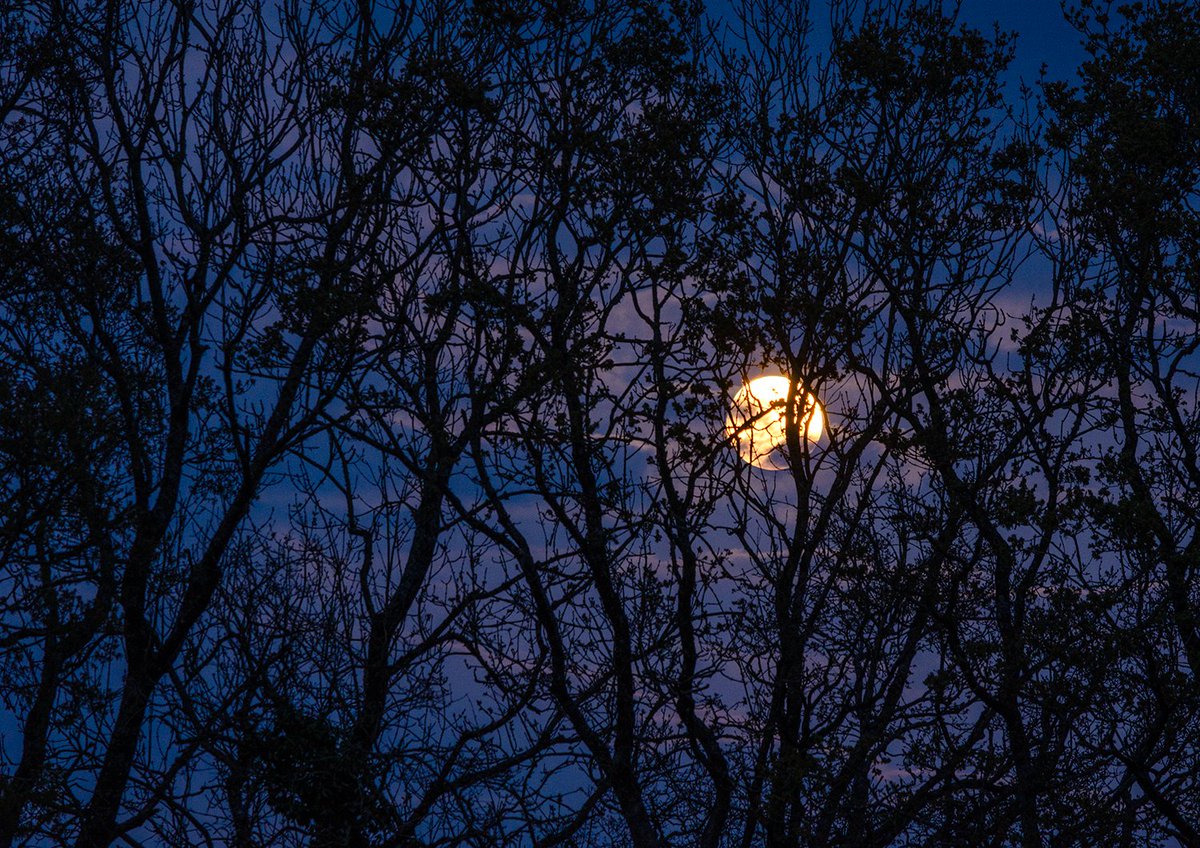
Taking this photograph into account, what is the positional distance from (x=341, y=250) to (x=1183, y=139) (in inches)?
424

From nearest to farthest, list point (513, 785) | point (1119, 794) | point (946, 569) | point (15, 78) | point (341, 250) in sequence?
point (513, 785) → point (946, 569) → point (1119, 794) → point (341, 250) → point (15, 78)

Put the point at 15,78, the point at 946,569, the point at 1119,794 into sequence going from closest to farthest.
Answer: the point at 946,569
the point at 1119,794
the point at 15,78

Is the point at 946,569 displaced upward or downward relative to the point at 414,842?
upward

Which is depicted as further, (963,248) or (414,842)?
(963,248)

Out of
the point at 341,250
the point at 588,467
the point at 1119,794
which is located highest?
the point at 341,250

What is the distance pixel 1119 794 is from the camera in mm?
12984

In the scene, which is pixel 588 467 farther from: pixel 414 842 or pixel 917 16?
pixel 917 16

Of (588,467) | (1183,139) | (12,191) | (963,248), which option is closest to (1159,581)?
(963,248)

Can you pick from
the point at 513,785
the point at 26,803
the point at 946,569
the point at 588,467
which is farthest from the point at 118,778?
the point at 946,569

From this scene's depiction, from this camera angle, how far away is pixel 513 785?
11.3 metres

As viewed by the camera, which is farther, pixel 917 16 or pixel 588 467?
pixel 917 16

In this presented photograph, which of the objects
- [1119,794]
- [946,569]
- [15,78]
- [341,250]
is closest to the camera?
[946,569]

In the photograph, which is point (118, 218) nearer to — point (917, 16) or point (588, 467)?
point (588, 467)

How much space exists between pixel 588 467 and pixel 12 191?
8.76m
